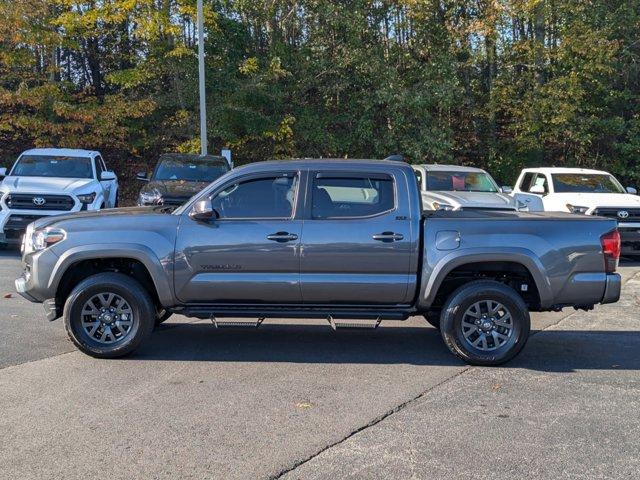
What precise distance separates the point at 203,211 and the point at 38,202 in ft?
25.9

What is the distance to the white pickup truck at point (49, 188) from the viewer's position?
42.5 ft

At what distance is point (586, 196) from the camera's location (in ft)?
46.4

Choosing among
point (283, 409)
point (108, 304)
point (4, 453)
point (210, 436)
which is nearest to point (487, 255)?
point (283, 409)

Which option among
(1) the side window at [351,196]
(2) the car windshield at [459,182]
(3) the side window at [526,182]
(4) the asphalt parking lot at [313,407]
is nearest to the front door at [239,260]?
(1) the side window at [351,196]

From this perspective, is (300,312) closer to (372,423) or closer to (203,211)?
(203,211)

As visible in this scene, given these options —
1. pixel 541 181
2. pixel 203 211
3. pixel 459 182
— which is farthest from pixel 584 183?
pixel 203 211

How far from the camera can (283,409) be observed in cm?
526

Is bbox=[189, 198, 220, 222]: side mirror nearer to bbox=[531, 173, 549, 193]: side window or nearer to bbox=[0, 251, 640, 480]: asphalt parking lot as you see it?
bbox=[0, 251, 640, 480]: asphalt parking lot

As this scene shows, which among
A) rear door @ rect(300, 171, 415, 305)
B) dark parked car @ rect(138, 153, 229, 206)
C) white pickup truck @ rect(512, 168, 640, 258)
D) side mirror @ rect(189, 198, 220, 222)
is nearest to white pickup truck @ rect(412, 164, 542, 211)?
white pickup truck @ rect(512, 168, 640, 258)

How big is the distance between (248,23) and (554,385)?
63.7 feet

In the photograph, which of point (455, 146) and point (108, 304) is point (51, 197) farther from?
point (455, 146)

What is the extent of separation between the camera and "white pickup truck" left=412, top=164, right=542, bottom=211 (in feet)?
40.9

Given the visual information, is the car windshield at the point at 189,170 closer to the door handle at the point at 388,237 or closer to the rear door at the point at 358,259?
the rear door at the point at 358,259

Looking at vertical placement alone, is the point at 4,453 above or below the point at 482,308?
below
